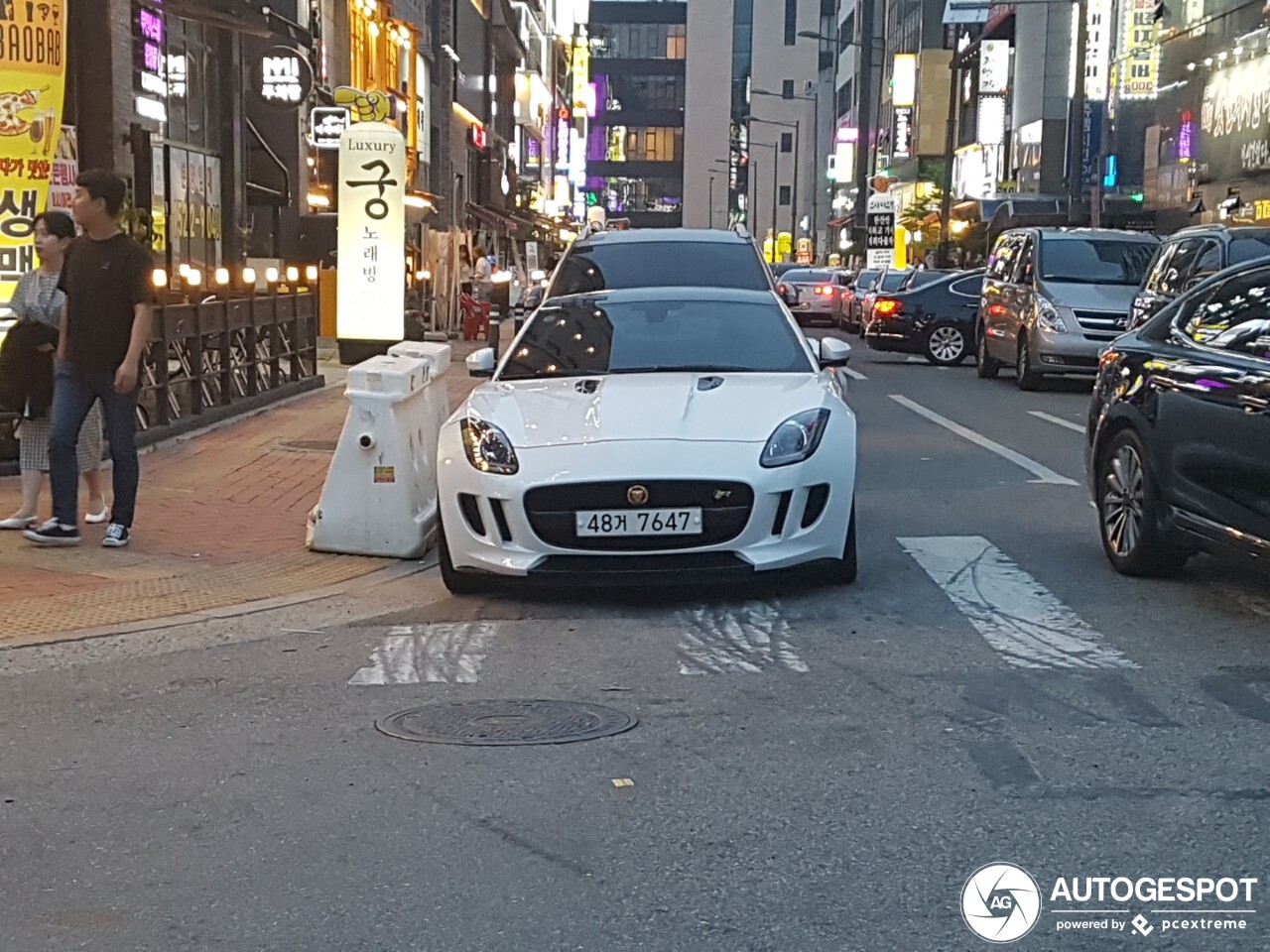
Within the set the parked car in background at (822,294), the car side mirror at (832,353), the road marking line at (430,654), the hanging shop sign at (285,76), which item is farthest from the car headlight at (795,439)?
the parked car in background at (822,294)

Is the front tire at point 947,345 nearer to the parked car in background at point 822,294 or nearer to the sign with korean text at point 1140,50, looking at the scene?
the parked car in background at point 822,294

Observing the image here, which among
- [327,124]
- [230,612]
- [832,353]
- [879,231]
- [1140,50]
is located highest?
[1140,50]

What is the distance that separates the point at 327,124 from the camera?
2891 centimetres

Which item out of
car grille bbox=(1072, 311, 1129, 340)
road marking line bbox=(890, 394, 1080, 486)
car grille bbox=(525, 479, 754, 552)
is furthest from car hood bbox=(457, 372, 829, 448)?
car grille bbox=(1072, 311, 1129, 340)

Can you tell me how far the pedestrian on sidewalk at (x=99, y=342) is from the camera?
900 cm

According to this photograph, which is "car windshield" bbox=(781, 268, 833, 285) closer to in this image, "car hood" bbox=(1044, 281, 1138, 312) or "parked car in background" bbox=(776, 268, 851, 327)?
"parked car in background" bbox=(776, 268, 851, 327)

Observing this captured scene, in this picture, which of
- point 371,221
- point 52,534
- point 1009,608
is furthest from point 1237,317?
point 371,221

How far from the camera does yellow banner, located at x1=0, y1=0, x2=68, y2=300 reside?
37.1 feet

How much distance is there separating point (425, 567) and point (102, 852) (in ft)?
14.6

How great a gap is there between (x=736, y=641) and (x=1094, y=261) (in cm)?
1614

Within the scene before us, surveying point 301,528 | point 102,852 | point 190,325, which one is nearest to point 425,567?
point 301,528

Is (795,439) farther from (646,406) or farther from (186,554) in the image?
(186,554)

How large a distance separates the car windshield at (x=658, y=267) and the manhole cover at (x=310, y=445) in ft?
7.78

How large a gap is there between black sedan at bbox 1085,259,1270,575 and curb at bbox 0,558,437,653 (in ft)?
11.4
